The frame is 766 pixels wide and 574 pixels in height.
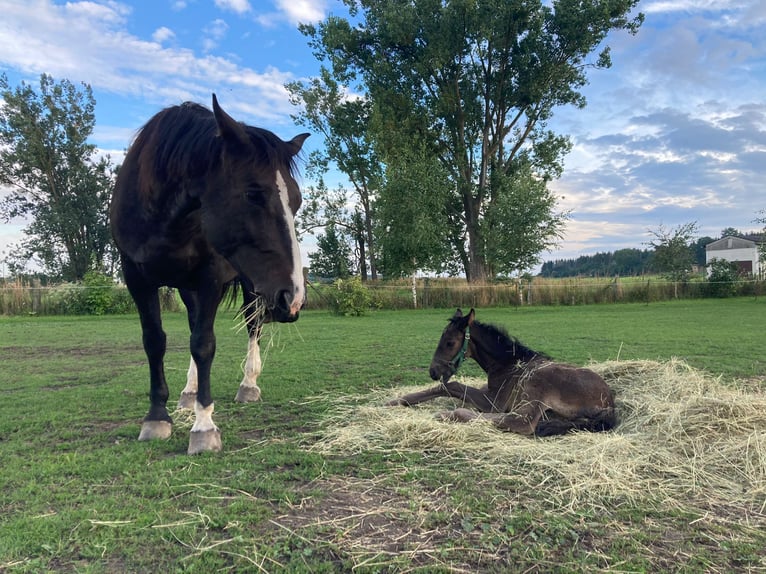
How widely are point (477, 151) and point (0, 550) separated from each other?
30.6 meters

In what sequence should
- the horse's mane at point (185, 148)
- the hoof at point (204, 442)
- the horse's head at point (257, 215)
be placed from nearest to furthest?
the horse's head at point (257, 215)
the horse's mane at point (185, 148)
the hoof at point (204, 442)

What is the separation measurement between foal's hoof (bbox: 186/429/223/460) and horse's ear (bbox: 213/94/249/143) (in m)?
2.06

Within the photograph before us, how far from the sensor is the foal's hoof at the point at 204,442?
3316 millimetres

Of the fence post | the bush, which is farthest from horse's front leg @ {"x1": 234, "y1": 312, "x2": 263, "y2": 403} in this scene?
the fence post

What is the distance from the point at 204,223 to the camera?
3139mm

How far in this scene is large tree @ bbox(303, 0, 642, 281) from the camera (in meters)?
25.5

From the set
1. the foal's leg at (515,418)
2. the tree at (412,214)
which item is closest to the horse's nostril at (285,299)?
the foal's leg at (515,418)

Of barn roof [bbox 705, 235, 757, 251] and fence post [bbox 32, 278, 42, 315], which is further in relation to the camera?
barn roof [bbox 705, 235, 757, 251]

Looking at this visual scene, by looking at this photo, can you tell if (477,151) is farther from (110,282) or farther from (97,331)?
(97,331)

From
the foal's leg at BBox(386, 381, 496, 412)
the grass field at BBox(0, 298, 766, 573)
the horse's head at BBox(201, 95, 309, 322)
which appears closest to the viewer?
the grass field at BBox(0, 298, 766, 573)

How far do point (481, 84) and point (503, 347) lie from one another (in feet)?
→ 87.8

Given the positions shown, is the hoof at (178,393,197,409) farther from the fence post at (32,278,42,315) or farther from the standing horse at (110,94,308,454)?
the fence post at (32,278,42,315)

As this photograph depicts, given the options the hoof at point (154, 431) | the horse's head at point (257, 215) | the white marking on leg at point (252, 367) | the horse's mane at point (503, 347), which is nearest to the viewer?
the horse's head at point (257, 215)

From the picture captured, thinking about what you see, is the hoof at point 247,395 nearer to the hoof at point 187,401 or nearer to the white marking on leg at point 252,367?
the white marking on leg at point 252,367
